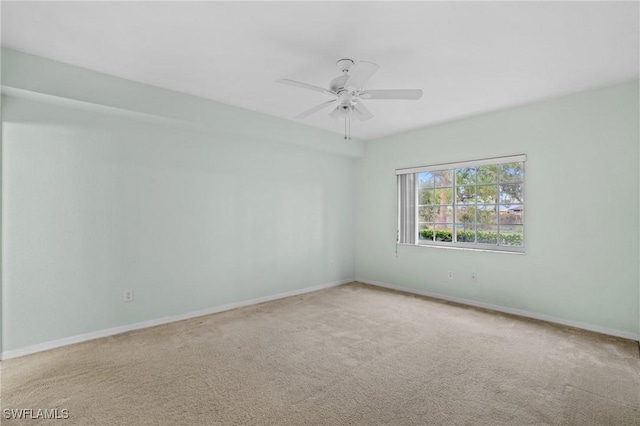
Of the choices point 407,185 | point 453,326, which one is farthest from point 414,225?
point 453,326

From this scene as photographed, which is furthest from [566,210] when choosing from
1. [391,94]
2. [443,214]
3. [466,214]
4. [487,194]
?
[391,94]

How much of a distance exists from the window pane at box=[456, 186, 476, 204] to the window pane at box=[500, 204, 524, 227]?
1.31ft

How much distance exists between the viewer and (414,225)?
4945 mm

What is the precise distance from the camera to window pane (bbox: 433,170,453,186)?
182 inches

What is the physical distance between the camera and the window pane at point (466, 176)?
4.36 meters

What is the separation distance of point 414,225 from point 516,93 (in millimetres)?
2230

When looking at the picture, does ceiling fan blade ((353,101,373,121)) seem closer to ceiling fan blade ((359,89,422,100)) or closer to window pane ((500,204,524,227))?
ceiling fan blade ((359,89,422,100))

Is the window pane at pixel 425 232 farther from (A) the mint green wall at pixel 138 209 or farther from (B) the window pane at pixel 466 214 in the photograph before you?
(A) the mint green wall at pixel 138 209

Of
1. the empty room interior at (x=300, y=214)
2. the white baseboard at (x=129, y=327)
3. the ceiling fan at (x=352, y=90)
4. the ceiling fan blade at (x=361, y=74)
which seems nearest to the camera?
the empty room interior at (x=300, y=214)

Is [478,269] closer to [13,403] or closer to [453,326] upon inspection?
[453,326]

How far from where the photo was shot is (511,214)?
3986mm

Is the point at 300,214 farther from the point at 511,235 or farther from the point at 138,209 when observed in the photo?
the point at 511,235

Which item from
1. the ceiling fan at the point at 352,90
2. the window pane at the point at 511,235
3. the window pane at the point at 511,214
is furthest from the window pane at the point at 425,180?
the ceiling fan at the point at 352,90

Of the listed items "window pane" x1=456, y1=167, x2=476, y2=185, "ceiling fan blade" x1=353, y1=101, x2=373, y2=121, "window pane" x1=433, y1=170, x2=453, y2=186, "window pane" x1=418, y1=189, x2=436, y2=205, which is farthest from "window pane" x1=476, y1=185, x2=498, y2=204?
"ceiling fan blade" x1=353, y1=101, x2=373, y2=121
